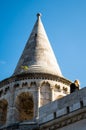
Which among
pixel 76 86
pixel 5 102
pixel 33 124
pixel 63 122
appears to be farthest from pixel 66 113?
pixel 5 102

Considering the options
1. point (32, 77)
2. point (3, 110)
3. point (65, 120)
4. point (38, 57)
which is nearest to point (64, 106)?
point (65, 120)

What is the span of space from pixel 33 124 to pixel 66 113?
5.14 ft

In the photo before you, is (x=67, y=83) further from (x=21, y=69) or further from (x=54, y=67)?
(x=21, y=69)

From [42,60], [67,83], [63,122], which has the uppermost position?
[42,60]

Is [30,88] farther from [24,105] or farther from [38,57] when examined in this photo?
[38,57]

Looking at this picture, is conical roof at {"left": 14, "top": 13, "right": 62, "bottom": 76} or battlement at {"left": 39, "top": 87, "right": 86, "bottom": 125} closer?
battlement at {"left": 39, "top": 87, "right": 86, "bottom": 125}

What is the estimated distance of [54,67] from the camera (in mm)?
18281

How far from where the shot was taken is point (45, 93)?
16.9 m

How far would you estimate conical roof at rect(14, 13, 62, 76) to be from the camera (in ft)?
58.2

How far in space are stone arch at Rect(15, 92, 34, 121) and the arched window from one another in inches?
23.3

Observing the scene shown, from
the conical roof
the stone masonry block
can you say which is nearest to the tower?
the conical roof

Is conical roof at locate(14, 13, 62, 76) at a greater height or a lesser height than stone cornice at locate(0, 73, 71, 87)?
greater

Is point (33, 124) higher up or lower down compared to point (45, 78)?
lower down

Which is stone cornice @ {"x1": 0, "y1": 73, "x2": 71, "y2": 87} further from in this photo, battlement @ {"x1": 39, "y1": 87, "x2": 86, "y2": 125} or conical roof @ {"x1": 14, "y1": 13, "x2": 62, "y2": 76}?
battlement @ {"x1": 39, "y1": 87, "x2": 86, "y2": 125}
